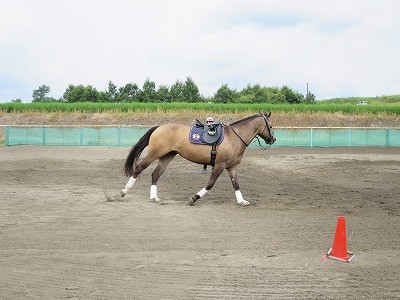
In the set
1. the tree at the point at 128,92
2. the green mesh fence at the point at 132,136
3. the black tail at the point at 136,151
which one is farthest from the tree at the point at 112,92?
the black tail at the point at 136,151

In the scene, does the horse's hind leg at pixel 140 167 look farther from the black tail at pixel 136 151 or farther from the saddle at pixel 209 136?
the saddle at pixel 209 136

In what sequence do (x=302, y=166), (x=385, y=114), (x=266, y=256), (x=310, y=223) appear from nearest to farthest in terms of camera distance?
(x=266, y=256) → (x=310, y=223) → (x=302, y=166) → (x=385, y=114)

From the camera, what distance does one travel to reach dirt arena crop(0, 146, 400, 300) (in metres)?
6.04

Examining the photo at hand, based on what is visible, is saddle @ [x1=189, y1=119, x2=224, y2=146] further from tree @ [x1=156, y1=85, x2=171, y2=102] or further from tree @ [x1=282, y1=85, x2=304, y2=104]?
tree @ [x1=282, y1=85, x2=304, y2=104]

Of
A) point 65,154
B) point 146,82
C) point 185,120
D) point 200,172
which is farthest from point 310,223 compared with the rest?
point 146,82

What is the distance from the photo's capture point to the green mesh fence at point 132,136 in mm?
30391

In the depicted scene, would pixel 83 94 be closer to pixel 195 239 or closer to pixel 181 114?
pixel 181 114

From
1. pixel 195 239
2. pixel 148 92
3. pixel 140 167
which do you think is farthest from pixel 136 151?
pixel 148 92

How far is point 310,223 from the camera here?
9.77 m

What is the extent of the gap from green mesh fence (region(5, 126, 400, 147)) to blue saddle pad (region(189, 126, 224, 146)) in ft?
62.7

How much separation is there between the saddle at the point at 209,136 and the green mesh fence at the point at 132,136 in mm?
19102

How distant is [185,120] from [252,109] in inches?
347

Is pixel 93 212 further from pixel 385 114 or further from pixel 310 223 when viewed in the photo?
pixel 385 114

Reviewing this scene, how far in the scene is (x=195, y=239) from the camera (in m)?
8.39
